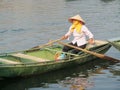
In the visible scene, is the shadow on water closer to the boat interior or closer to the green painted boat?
the green painted boat

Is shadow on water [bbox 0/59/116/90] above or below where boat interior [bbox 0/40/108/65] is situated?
below

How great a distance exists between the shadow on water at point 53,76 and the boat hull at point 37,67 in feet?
0.75

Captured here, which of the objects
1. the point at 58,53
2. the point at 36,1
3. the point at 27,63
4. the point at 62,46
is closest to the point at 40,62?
the point at 27,63

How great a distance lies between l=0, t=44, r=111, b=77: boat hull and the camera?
12195 mm

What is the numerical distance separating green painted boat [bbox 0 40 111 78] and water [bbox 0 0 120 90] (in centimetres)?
35

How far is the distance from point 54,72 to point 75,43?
151cm

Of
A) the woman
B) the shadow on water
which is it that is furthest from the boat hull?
the woman

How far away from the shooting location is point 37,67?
12.9m

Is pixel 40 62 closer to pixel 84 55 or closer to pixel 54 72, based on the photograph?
pixel 54 72

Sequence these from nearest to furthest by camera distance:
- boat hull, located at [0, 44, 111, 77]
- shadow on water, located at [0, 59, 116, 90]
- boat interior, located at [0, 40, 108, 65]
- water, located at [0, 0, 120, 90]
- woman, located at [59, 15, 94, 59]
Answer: boat hull, located at [0, 44, 111, 77] < shadow on water, located at [0, 59, 116, 90] < water, located at [0, 0, 120, 90] < boat interior, located at [0, 40, 108, 65] < woman, located at [59, 15, 94, 59]

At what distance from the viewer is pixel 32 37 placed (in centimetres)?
2083

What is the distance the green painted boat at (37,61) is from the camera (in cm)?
1233

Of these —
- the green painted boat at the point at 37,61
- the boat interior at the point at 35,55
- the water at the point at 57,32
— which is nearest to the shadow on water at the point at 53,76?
the water at the point at 57,32

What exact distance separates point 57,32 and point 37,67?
9.19m
